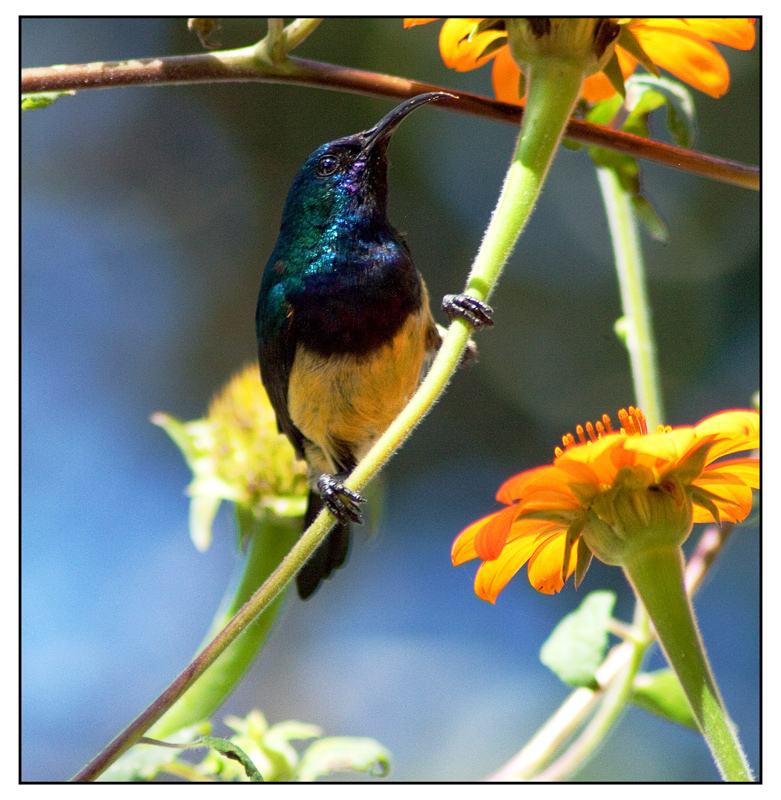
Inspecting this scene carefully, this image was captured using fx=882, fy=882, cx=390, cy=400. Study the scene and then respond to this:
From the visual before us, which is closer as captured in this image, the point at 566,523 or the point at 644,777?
the point at 566,523

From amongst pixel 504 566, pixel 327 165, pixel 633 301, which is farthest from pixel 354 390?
pixel 504 566

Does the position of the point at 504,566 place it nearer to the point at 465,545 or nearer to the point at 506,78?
the point at 465,545

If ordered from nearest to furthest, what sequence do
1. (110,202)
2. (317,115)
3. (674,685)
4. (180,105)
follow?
(674,685) → (317,115) → (180,105) → (110,202)

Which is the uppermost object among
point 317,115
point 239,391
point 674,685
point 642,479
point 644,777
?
point 317,115

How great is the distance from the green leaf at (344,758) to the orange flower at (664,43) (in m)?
0.48

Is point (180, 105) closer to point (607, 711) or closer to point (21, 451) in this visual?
point (21, 451)

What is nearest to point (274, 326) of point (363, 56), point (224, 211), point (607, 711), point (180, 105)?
point (363, 56)

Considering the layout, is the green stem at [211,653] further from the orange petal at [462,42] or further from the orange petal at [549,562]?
the orange petal at [462,42]

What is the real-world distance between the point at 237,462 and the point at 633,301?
0.47 meters

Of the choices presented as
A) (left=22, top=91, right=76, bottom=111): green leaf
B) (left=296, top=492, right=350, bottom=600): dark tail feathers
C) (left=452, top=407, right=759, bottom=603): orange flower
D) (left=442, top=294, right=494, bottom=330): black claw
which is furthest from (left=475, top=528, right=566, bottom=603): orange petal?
(left=296, top=492, right=350, bottom=600): dark tail feathers

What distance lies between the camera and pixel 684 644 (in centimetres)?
45

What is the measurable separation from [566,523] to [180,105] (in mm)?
1504

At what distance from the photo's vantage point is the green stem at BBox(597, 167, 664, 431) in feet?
2.08

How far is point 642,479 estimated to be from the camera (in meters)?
0.49
